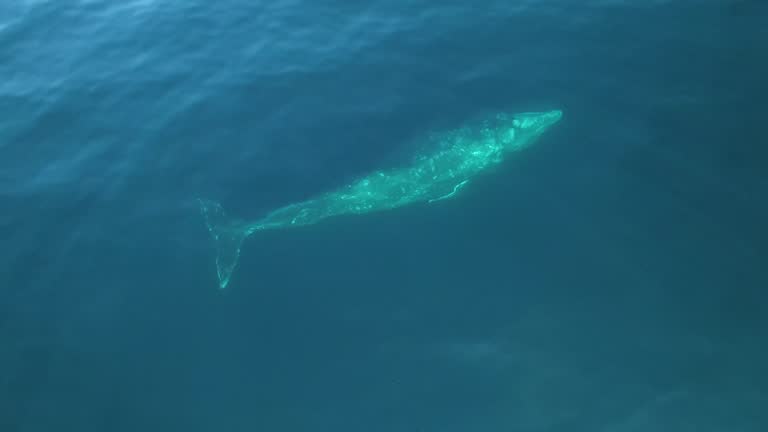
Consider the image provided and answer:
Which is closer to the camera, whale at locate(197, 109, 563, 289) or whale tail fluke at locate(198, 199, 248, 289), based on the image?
whale tail fluke at locate(198, 199, 248, 289)

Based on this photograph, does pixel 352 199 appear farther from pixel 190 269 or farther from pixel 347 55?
pixel 347 55

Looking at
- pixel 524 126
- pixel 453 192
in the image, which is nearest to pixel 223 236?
pixel 453 192

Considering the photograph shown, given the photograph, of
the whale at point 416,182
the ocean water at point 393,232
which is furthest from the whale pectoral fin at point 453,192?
the ocean water at point 393,232

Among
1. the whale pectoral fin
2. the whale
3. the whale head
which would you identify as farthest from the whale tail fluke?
the whale head

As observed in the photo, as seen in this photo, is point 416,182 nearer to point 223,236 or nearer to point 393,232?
point 393,232

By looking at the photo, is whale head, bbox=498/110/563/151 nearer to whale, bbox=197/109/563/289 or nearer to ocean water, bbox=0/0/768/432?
whale, bbox=197/109/563/289

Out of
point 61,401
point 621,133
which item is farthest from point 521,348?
point 61,401

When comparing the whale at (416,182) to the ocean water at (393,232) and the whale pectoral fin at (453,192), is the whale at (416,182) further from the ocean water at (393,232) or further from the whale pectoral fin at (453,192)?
the ocean water at (393,232)
